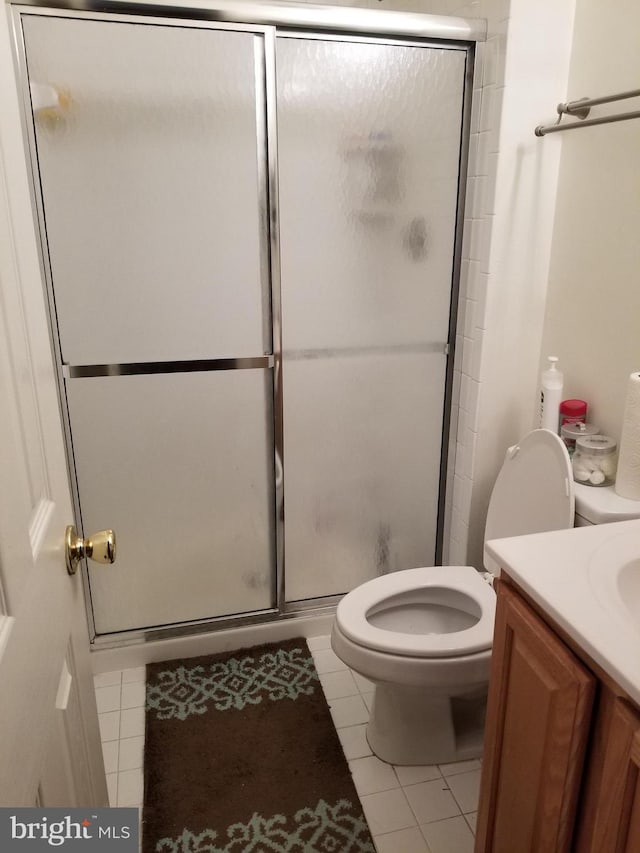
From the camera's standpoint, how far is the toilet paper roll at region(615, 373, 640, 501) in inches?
59.5

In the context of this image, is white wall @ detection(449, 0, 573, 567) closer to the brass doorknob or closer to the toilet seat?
the toilet seat

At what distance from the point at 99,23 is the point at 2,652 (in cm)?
152

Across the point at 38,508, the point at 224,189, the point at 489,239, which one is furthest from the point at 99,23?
the point at 38,508

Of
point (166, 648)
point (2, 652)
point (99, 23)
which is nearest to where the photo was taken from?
point (2, 652)

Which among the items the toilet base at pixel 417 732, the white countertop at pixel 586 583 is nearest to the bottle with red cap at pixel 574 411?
the white countertop at pixel 586 583

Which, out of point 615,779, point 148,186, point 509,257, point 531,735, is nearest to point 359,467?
point 509,257

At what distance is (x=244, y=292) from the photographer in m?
1.87

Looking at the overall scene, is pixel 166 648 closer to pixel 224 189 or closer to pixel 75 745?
pixel 75 745

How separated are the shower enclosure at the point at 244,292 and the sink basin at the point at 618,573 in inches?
40.4

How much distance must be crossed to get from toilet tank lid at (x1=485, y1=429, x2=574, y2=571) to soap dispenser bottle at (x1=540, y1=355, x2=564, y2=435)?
13 cm

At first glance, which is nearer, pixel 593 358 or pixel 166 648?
pixel 593 358

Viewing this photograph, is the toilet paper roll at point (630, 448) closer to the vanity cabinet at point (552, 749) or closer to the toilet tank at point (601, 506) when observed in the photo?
the toilet tank at point (601, 506)

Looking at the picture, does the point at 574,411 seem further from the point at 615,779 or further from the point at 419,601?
the point at 615,779

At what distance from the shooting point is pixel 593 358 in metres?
1.78
